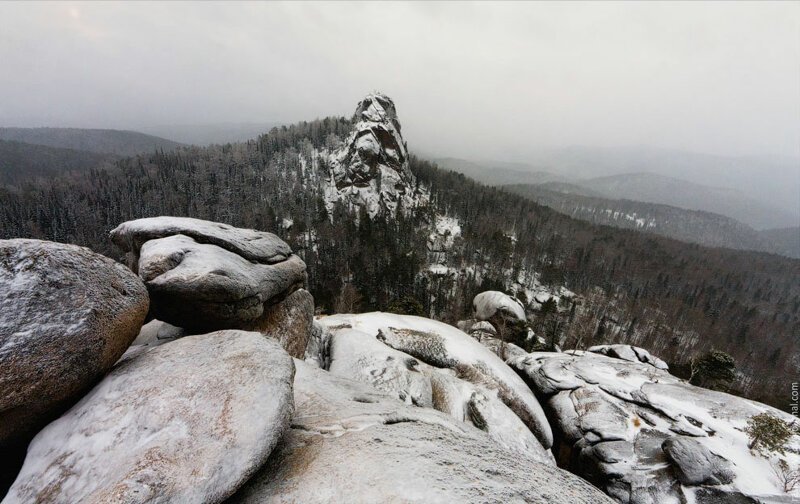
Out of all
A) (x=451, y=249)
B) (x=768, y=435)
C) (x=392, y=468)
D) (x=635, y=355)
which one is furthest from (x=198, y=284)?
(x=451, y=249)

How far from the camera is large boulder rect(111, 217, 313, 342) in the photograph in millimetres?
9180

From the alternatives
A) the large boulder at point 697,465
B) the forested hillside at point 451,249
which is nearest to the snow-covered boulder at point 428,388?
the large boulder at point 697,465

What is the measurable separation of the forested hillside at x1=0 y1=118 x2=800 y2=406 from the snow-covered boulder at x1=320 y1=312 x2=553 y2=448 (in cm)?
3357

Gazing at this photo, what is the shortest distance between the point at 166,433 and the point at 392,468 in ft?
13.5

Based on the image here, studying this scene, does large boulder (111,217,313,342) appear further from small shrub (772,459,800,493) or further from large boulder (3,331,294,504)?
small shrub (772,459,800,493)

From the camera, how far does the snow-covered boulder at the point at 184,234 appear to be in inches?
459

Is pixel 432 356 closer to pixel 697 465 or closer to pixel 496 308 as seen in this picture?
pixel 697 465

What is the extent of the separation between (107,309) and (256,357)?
3.50 meters

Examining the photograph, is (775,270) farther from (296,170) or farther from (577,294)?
(296,170)

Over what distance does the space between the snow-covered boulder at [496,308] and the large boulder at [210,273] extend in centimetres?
4457

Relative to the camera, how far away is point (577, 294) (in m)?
100

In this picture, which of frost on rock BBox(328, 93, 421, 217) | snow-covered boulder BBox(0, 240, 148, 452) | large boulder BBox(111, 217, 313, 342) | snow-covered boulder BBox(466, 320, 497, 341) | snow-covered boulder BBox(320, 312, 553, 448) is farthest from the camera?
frost on rock BBox(328, 93, 421, 217)

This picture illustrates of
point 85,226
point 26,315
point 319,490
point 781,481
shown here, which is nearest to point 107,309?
point 26,315

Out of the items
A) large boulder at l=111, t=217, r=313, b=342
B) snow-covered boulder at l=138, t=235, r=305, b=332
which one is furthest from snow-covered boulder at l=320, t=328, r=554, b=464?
snow-covered boulder at l=138, t=235, r=305, b=332
